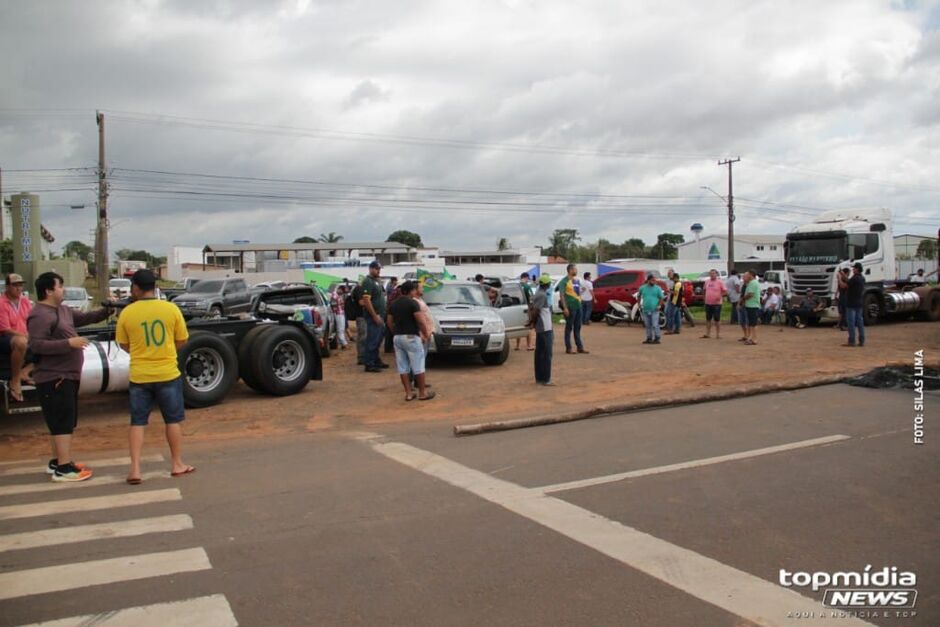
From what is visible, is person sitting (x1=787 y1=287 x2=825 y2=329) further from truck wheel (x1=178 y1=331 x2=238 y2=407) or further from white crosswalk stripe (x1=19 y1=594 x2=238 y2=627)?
white crosswalk stripe (x1=19 y1=594 x2=238 y2=627)

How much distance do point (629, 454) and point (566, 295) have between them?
8281 millimetres

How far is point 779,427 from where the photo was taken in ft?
26.3

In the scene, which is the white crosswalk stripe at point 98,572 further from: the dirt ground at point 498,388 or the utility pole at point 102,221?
the utility pole at point 102,221

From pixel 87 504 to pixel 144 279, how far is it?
1.91 meters

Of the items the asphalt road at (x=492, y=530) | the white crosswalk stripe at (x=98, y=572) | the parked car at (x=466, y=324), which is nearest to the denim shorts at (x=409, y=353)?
the asphalt road at (x=492, y=530)

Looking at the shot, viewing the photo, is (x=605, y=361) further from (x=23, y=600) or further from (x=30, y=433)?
(x=23, y=600)

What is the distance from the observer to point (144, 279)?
635 cm

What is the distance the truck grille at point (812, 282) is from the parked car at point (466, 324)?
37.3ft

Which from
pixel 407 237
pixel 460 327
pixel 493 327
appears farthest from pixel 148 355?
pixel 407 237

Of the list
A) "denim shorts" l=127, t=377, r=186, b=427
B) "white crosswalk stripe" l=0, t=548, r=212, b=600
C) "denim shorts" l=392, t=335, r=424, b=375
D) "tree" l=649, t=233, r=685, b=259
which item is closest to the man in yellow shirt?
"denim shorts" l=127, t=377, r=186, b=427

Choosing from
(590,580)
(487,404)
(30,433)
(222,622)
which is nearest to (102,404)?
(30,433)

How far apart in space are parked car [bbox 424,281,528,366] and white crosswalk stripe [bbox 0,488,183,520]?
7.85m

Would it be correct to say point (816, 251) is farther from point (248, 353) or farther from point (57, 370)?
point (57, 370)

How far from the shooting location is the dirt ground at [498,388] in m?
8.95
